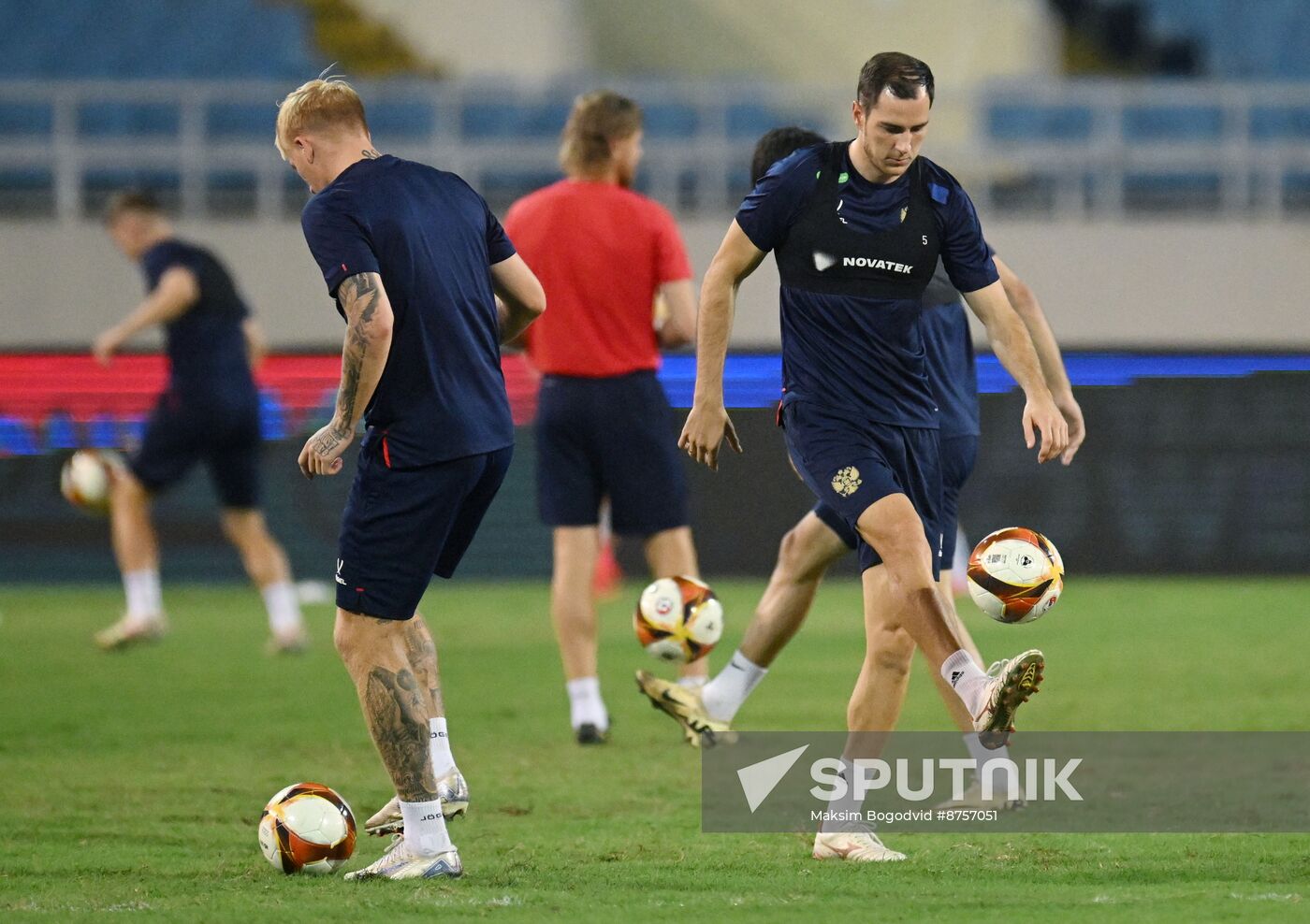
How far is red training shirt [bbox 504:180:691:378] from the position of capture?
294 inches

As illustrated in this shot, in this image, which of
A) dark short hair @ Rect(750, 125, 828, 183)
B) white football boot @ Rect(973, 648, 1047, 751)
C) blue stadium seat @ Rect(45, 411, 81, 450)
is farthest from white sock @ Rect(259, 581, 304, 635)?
white football boot @ Rect(973, 648, 1047, 751)

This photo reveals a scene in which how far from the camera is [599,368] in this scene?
749cm

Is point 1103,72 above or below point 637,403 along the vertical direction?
above

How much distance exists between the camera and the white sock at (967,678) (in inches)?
185

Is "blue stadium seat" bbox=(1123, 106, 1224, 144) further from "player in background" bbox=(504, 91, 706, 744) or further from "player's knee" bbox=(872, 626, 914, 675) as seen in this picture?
"player's knee" bbox=(872, 626, 914, 675)

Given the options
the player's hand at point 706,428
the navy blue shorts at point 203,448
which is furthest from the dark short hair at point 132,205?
the player's hand at point 706,428

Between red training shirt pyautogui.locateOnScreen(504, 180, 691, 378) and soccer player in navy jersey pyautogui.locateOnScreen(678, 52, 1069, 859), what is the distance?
7.63ft

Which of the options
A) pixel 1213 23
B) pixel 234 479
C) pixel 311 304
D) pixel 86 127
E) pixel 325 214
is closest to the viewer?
pixel 325 214

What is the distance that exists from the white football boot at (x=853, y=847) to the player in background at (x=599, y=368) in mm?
2385

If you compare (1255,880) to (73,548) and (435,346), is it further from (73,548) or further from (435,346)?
(73,548)

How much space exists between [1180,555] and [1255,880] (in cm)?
912

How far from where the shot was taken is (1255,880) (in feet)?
15.3

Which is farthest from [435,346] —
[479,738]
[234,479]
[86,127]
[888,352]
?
[86,127]

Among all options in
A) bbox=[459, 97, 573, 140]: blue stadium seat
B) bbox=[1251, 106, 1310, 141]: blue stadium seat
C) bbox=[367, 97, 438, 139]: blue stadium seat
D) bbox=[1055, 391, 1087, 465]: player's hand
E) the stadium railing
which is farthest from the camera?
bbox=[1251, 106, 1310, 141]: blue stadium seat
